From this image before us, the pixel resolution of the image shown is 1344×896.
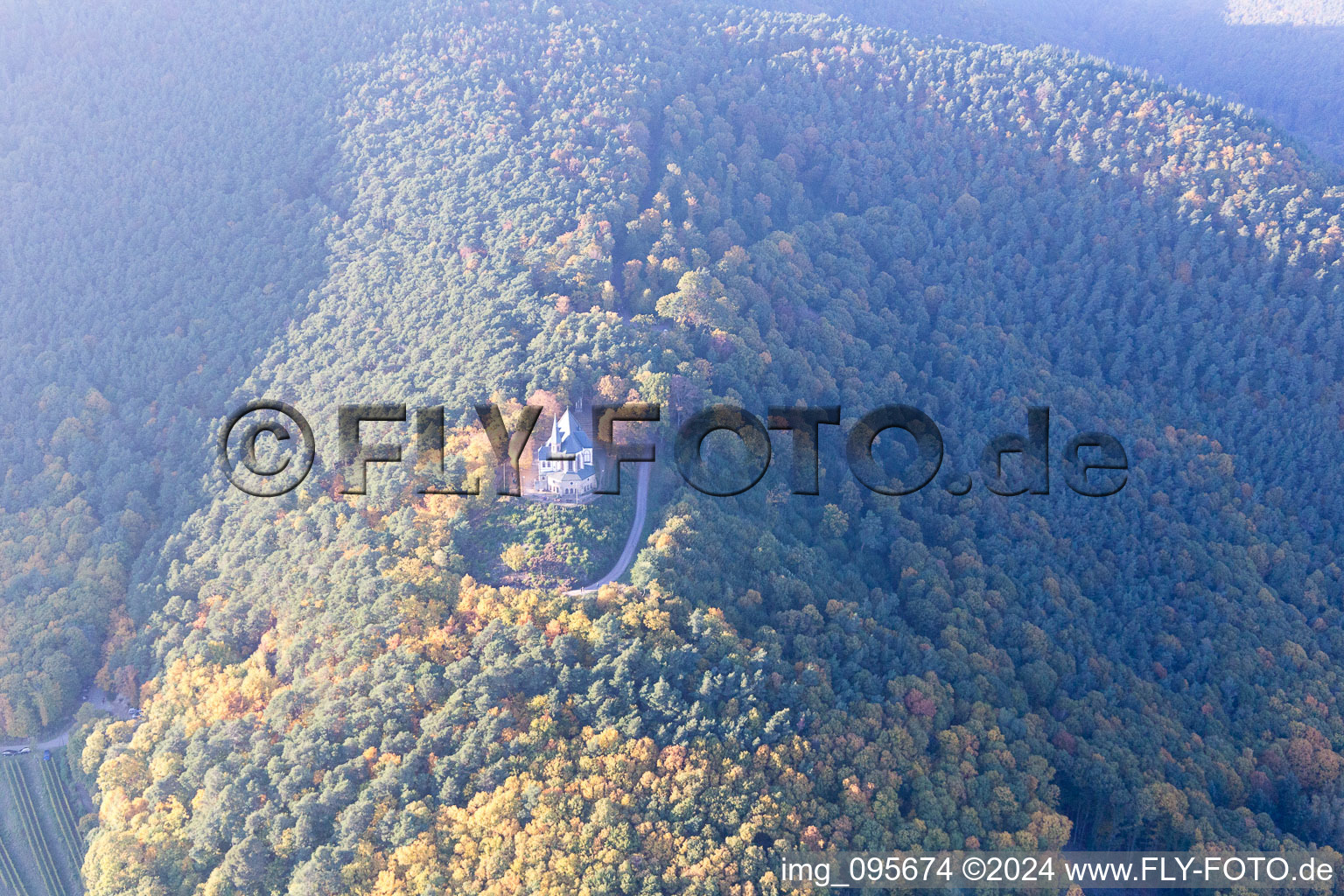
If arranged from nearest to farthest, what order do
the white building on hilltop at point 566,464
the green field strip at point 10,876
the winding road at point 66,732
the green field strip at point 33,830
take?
the white building on hilltop at point 566,464 < the green field strip at point 10,876 < the green field strip at point 33,830 < the winding road at point 66,732

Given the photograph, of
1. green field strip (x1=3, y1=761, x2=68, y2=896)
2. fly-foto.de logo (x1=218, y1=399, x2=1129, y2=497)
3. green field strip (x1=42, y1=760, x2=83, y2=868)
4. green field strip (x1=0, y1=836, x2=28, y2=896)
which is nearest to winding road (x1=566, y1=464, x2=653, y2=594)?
fly-foto.de logo (x1=218, y1=399, x2=1129, y2=497)

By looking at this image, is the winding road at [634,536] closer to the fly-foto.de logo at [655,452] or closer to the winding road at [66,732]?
the fly-foto.de logo at [655,452]

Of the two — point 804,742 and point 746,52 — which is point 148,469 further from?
point 746,52

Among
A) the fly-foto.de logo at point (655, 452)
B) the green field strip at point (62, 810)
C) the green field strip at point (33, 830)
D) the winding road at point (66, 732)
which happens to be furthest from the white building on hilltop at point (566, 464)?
the green field strip at point (33, 830)

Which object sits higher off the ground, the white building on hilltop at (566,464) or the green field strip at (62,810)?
the white building on hilltop at (566,464)

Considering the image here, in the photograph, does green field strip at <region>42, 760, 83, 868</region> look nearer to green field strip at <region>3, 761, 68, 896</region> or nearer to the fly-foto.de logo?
green field strip at <region>3, 761, 68, 896</region>

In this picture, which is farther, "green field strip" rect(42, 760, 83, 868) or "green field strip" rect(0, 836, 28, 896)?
"green field strip" rect(42, 760, 83, 868)

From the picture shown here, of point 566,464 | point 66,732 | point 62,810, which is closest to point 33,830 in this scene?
point 62,810

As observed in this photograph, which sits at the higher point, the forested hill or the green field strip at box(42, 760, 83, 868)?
the forested hill

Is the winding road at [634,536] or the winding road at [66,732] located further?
the winding road at [66,732]
